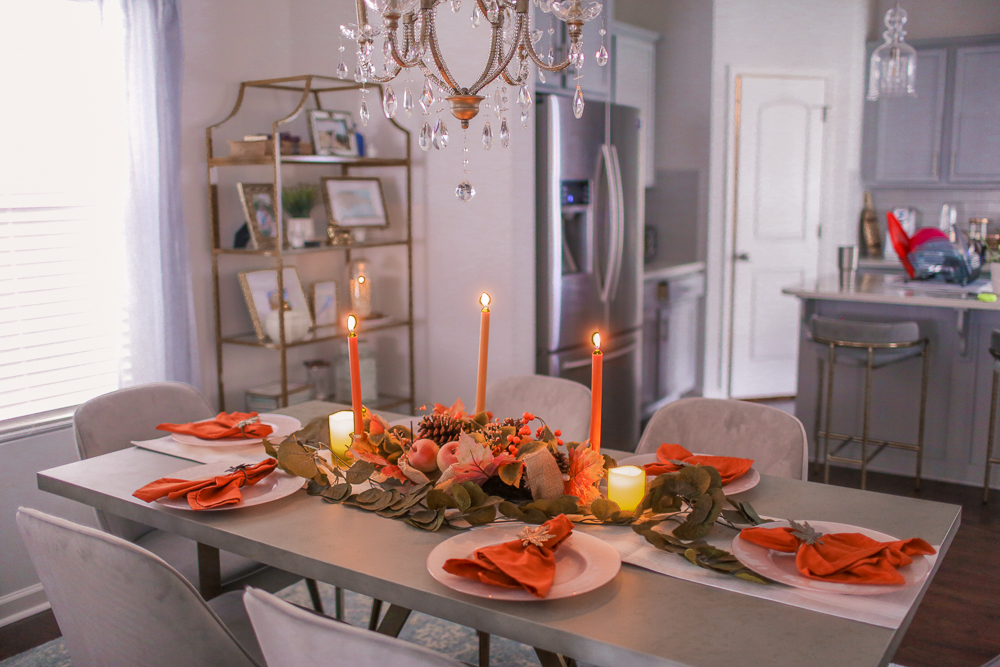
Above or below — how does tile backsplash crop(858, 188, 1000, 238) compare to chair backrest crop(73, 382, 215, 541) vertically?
above

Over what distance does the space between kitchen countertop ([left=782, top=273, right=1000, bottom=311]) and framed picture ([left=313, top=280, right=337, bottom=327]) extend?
6.70 feet

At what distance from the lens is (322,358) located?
152 inches

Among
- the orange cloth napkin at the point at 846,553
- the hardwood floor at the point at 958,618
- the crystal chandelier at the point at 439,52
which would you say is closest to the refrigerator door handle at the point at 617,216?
the hardwood floor at the point at 958,618

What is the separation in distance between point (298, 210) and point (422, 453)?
201 cm

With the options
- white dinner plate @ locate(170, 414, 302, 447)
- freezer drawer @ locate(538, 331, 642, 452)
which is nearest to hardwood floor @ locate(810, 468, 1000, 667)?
freezer drawer @ locate(538, 331, 642, 452)

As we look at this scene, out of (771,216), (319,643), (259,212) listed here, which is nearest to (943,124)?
(771,216)

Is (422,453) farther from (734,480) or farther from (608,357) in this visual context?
(608,357)

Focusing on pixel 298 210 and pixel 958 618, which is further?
pixel 298 210

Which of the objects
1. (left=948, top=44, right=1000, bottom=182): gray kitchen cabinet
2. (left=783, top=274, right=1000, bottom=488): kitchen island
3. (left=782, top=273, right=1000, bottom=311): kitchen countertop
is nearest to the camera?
(left=782, top=273, right=1000, bottom=311): kitchen countertop

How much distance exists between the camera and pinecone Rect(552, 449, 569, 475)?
159 centimetres

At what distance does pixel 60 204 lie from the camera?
9.00 feet

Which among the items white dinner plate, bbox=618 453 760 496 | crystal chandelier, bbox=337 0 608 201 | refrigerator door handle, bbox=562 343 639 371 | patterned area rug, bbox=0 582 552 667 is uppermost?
crystal chandelier, bbox=337 0 608 201

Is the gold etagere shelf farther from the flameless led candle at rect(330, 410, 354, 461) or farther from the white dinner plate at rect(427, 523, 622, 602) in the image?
the white dinner plate at rect(427, 523, 622, 602)

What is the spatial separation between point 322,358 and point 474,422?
7.49ft
